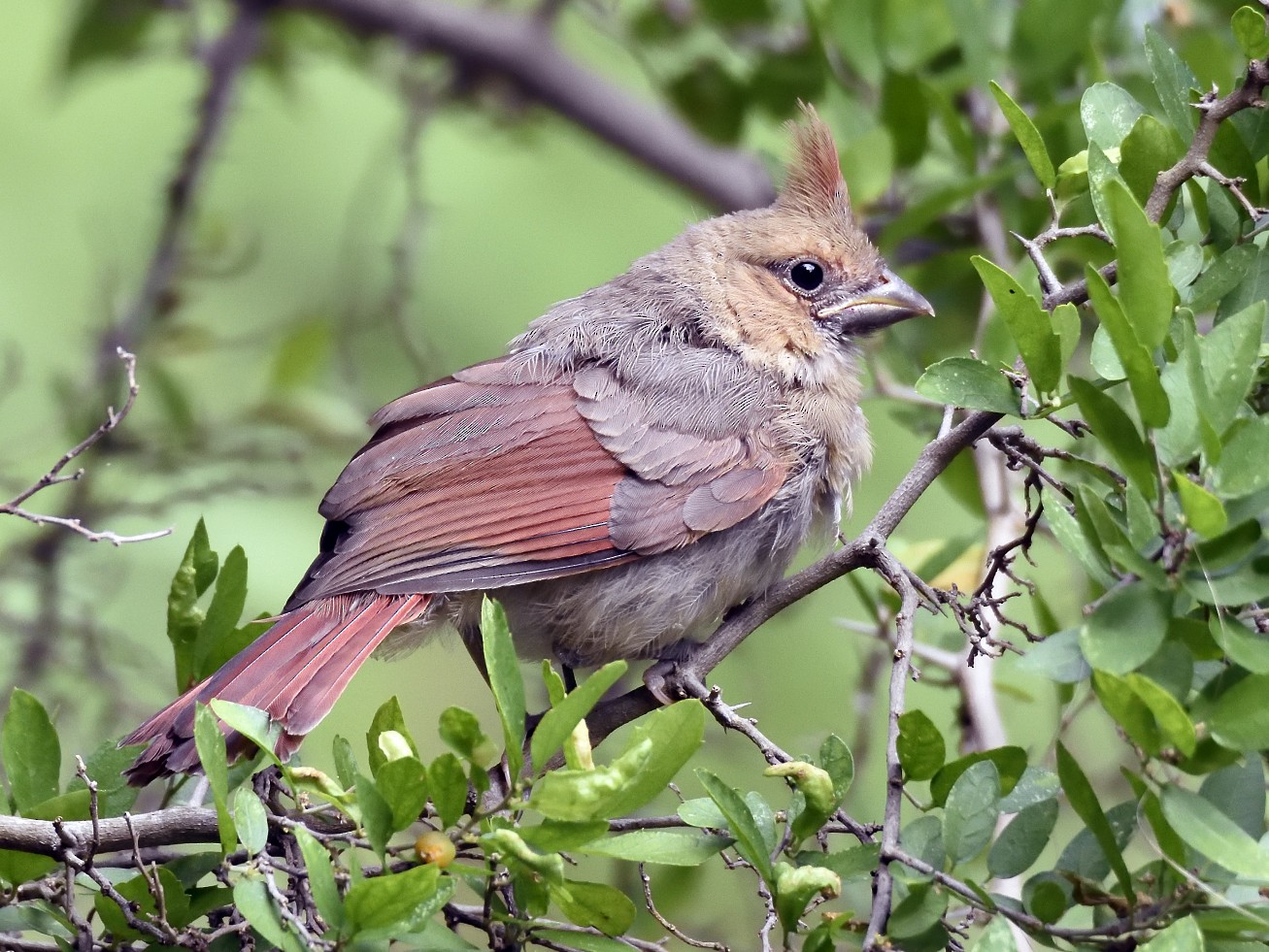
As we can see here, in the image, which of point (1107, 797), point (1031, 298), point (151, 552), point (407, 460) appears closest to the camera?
point (1031, 298)

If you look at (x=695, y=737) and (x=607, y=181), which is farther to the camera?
(x=607, y=181)

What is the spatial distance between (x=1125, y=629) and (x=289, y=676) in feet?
4.78

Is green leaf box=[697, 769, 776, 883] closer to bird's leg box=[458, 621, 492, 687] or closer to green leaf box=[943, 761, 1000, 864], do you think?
green leaf box=[943, 761, 1000, 864]

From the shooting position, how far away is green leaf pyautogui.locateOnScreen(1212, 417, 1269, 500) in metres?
1.72

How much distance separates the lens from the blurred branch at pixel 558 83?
5.11 meters

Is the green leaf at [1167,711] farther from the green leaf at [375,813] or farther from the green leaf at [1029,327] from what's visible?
the green leaf at [375,813]

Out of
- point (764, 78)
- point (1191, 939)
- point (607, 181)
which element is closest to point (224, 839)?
point (1191, 939)

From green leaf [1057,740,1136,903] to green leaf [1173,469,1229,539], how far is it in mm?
342

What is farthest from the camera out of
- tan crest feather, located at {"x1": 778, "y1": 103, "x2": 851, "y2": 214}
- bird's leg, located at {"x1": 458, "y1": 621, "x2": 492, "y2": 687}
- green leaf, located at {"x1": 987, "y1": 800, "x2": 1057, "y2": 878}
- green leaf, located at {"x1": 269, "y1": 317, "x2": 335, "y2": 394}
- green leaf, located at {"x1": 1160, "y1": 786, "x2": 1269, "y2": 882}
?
green leaf, located at {"x1": 269, "y1": 317, "x2": 335, "y2": 394}

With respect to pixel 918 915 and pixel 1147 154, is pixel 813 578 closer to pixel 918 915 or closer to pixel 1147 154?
pixel 918 915

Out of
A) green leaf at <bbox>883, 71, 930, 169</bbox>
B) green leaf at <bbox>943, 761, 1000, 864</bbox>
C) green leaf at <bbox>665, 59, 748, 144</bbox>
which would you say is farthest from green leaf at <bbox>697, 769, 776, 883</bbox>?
green leaf at <bbox>665, 59, 748, 144</bbox>

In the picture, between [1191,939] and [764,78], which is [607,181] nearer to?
[764,78]

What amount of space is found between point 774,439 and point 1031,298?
1388 millimetres

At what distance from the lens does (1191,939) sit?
1.67 meters
